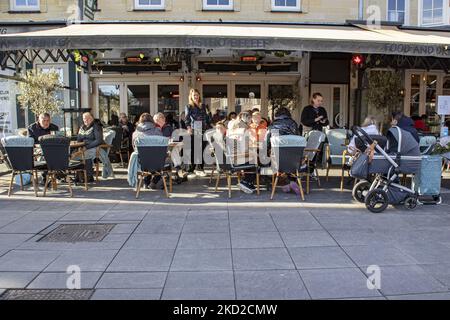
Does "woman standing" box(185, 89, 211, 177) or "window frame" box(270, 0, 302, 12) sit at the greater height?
"window frame" box(270, 0, 302, 12)

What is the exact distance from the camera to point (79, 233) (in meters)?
5.32

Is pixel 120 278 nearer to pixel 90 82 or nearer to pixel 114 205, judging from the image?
pixel 114 205

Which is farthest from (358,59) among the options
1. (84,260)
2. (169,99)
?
(84,260)

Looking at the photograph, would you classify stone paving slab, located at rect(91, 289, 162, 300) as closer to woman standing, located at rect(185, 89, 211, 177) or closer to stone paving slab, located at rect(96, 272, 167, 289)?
stone paving slab, located at rect(96, 272, 167, 289)

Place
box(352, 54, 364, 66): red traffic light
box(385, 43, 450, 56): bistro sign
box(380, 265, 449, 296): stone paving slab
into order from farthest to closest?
box(352, 54, 364, 66): red traffic light → box(385, 43, 450, 56): bistro sign → box(380, 265, 449, 296): stone paving slab

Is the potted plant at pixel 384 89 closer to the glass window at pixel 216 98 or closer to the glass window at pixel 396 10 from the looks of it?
the glass window at pixel 396 10

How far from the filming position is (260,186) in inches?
A: 319

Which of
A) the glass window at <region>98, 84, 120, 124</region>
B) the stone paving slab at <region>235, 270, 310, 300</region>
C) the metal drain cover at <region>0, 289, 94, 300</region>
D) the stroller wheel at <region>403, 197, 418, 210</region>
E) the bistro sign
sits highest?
the bistro sign

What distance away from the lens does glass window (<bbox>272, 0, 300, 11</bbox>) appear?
1245 cm

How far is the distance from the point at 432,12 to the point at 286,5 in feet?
14.2

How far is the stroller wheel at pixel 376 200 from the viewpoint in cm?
620

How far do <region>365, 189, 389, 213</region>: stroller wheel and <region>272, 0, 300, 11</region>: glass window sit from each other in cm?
787

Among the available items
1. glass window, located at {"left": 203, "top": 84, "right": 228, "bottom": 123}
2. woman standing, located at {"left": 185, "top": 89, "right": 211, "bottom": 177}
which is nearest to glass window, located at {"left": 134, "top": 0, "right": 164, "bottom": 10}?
glass window, located at {"left": 203, "top": 84, "right": 228, "bottom": 123}

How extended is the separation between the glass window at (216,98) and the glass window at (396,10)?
5.31 m
